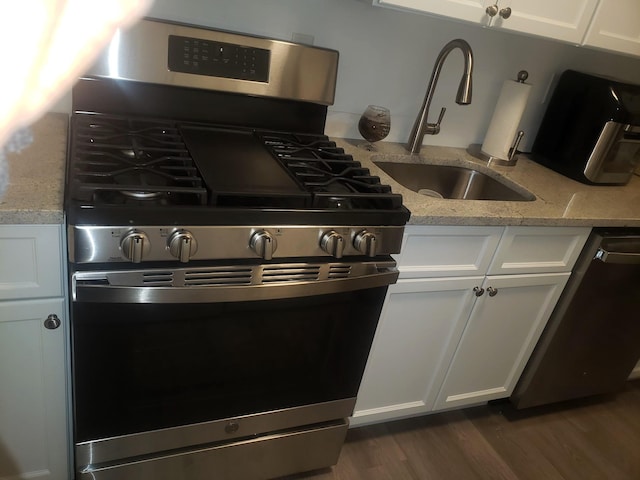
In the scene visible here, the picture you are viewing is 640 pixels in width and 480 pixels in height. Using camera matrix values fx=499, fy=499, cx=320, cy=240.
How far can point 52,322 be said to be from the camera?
1.06 metres

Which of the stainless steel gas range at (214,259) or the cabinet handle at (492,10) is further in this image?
the cabinet handle at (492,10)

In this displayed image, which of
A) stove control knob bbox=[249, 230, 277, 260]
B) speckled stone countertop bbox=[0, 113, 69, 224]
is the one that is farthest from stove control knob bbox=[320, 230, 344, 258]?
speckled stone countertop bbox=[0, 113, 69, 224]

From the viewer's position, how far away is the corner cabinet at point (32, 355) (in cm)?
98

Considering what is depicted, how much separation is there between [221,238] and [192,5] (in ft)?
2.56

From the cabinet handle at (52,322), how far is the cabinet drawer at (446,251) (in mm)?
837

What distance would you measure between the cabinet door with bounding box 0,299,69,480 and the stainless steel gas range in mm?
91

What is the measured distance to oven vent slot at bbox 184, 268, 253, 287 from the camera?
103 cm

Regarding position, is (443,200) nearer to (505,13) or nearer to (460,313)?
(460,313)

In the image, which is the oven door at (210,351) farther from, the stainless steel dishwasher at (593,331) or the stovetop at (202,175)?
the stainless steel dishwasher at (593,331)

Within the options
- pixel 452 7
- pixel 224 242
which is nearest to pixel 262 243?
pixel 224 242

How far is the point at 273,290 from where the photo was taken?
43.8 inches

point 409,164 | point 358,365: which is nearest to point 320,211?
point 358,365

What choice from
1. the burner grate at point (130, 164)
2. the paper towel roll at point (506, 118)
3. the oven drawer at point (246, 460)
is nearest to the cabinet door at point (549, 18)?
the paper towel roll at point (506, 118)

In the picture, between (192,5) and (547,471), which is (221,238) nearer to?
(192,5)
